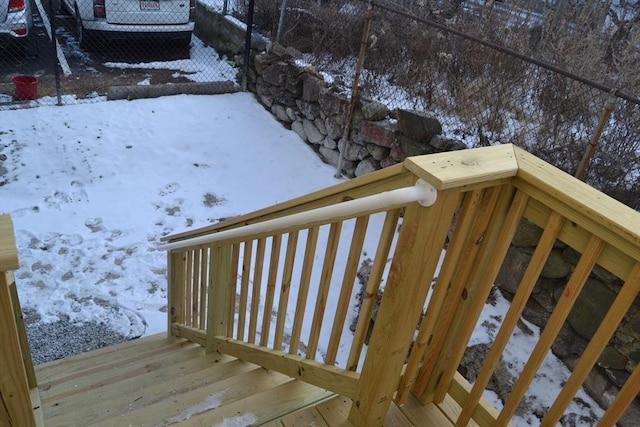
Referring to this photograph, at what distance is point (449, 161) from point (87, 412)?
2.01 metres

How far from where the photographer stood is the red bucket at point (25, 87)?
606 centimetres

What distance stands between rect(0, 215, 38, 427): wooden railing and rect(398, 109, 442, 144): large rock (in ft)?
12.6

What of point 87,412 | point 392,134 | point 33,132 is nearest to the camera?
point 87,412

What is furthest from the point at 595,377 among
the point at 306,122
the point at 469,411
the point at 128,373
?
the point at 306,122

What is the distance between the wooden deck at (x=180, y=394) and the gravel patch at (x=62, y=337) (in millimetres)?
360

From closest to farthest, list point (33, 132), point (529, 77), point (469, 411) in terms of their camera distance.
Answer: point (469, 411)
point (529, 77)
point (33, 132)

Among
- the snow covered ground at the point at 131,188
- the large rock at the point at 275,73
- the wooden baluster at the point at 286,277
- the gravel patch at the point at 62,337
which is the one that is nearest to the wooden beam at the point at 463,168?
the wooden baluster at the point at 286,277

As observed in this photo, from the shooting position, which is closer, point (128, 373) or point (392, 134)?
point (128, 373)

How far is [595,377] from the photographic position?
334 cm

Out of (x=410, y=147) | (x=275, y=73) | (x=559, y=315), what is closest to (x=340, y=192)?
(x=559, y=315)

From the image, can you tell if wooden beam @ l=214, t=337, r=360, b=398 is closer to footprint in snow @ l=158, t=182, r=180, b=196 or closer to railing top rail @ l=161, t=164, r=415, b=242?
railing top rail @ l=161, t=164, r=415, b=242

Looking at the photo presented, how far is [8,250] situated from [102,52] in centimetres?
759

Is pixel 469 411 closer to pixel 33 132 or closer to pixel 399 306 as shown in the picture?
pixel 399 306

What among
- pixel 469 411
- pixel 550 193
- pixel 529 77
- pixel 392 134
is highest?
pixel 550 193
